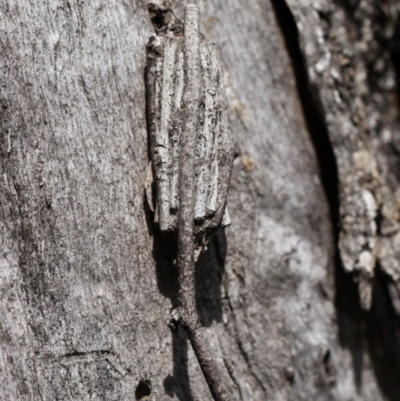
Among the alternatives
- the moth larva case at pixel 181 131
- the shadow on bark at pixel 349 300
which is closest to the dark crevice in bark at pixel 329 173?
the shadow on bark at pixel 349 300

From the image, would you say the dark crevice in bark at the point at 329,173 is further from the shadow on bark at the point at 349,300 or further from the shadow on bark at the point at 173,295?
the shadow on bark at the point at 173,295

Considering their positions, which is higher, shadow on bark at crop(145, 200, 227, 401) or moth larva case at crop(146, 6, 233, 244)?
moth larva case at crop(146, 6, 233, 244)

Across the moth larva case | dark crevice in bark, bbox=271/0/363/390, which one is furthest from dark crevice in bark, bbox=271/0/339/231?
the moth larva case

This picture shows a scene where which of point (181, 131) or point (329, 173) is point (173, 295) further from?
point (329, 173)

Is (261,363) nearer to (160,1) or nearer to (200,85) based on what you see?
(200,85)

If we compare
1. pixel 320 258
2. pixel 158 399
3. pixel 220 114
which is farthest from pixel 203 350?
pixel 320 258

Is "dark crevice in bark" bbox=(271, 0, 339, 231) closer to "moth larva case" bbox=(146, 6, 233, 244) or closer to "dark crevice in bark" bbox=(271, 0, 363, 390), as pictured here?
"dark crevice in bark" bbox=(271, 0, 363, 390)

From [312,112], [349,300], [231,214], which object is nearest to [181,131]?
[231,214]
